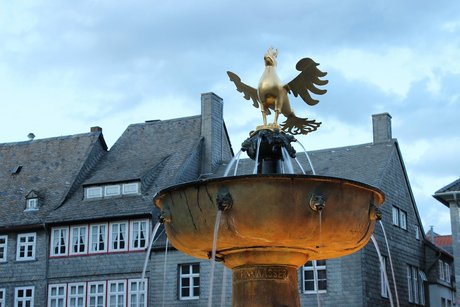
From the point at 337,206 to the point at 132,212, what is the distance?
28.6 m

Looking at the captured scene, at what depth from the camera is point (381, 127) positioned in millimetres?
38594

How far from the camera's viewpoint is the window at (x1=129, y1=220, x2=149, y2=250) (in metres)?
36.6

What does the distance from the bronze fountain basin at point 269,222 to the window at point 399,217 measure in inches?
1116

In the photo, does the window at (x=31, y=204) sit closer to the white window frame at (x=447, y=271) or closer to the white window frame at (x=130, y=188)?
the white window frame at (x=130, y=188)

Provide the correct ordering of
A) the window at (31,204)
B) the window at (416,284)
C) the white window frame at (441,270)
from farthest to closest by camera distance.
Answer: the white window frame at (441,270)
the window at (31,204)
the window at (416,284)

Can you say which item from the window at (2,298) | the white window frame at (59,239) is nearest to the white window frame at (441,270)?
the white window frame at (59,239)

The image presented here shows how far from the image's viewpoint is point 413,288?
127ft

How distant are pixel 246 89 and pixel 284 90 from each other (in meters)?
0.85

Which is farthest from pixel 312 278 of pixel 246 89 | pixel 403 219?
pixel 246 89

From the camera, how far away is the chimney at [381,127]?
38.4 m

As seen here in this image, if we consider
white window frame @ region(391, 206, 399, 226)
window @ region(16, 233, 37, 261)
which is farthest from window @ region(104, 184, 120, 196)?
white window frame @ region(391, 206, 399, 226)

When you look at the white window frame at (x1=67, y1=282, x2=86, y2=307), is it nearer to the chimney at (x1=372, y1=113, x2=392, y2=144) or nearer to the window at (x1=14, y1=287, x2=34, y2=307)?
the window at (x1=14, y1=287, x2=34, y2=307)

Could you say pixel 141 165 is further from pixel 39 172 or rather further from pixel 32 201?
pixel 39 172

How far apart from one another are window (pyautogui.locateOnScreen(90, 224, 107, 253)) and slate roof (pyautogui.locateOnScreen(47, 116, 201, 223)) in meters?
0.63
